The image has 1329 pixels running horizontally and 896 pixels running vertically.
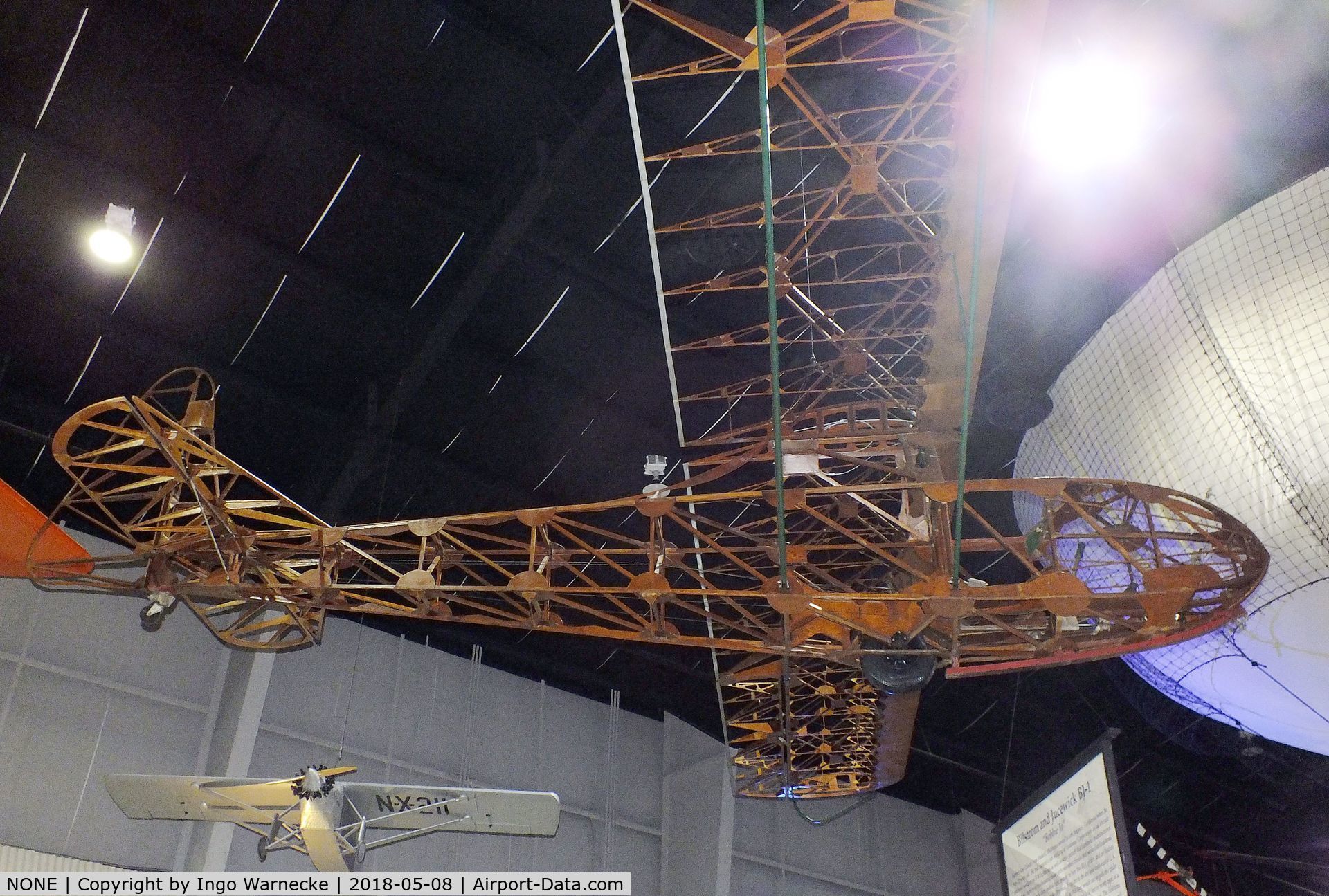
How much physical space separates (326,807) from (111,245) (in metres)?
7.47

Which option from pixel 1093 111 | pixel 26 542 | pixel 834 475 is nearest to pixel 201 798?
pixel 26 542

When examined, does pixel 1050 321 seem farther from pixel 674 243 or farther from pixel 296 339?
pixel 296 339

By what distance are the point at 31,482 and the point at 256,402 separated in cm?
425

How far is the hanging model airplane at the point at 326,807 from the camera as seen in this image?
15.1 meters

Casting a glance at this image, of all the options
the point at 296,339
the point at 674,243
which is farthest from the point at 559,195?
the point at 296,339

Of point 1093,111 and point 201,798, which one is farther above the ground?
point 1093,111

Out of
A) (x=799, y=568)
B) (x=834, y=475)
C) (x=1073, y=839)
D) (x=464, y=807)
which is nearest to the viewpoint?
(x=1073, y=839)

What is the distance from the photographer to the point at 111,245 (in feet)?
45.5

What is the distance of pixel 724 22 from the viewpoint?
13.1 meters

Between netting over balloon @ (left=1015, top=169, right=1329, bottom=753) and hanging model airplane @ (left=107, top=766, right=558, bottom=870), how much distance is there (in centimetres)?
857

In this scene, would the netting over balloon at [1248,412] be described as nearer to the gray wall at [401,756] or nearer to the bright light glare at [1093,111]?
the bright light glare at [1093,111]

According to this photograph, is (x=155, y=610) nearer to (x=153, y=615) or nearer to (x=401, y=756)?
(x=153, y=615)

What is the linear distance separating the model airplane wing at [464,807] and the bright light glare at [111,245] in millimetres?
7423

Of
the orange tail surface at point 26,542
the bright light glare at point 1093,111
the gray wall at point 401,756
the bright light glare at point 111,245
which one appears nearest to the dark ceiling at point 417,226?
the bright light glare at point 1093,111
